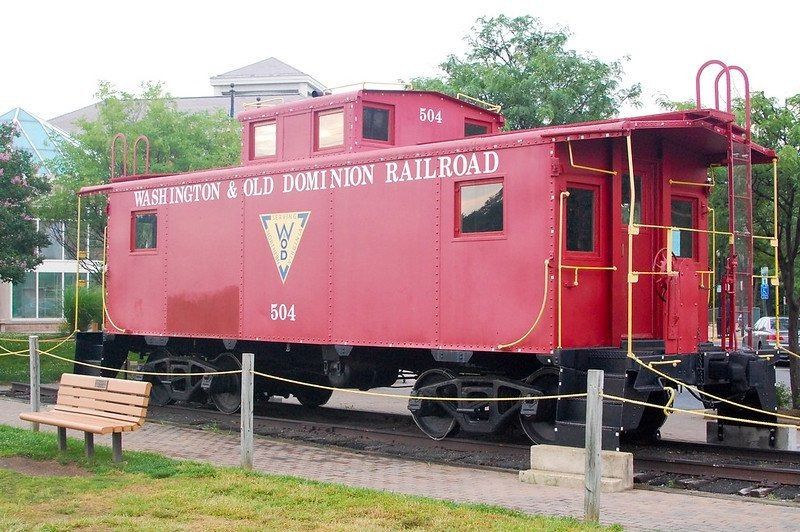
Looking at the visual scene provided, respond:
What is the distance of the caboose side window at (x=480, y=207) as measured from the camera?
11883 mm

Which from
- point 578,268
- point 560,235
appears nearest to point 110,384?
point 560,235

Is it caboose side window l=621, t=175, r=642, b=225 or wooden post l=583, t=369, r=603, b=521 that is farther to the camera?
caboose side window l=621, t=175, r=642, b=225

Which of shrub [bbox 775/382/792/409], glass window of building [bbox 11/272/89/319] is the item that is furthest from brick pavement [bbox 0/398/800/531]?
glass window of building [bbox 11/272/89/319]

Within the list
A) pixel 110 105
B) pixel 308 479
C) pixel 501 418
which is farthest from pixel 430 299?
pixel 110 105

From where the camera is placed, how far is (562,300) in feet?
37.3

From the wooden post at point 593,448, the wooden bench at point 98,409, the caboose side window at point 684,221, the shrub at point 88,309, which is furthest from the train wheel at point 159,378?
the wooden post at point 593,448

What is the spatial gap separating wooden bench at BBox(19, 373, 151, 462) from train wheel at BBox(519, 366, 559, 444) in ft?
13.8

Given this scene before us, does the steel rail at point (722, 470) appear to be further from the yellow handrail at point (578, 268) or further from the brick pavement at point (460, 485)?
the yellow handrail at point (578, 268)

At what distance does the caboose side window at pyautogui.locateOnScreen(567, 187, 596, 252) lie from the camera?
1166cm

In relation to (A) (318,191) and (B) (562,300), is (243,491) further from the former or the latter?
(A) (318,191)

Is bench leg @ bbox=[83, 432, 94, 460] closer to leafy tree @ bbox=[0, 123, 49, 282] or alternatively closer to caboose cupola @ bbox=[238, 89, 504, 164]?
caboose cupola @ bbox=[238, 89, 504, 164]

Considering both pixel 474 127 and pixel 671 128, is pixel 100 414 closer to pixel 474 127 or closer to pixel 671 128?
pixel 671 128

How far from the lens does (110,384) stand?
35.9ft

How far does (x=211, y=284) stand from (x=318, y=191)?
2.59 metres
